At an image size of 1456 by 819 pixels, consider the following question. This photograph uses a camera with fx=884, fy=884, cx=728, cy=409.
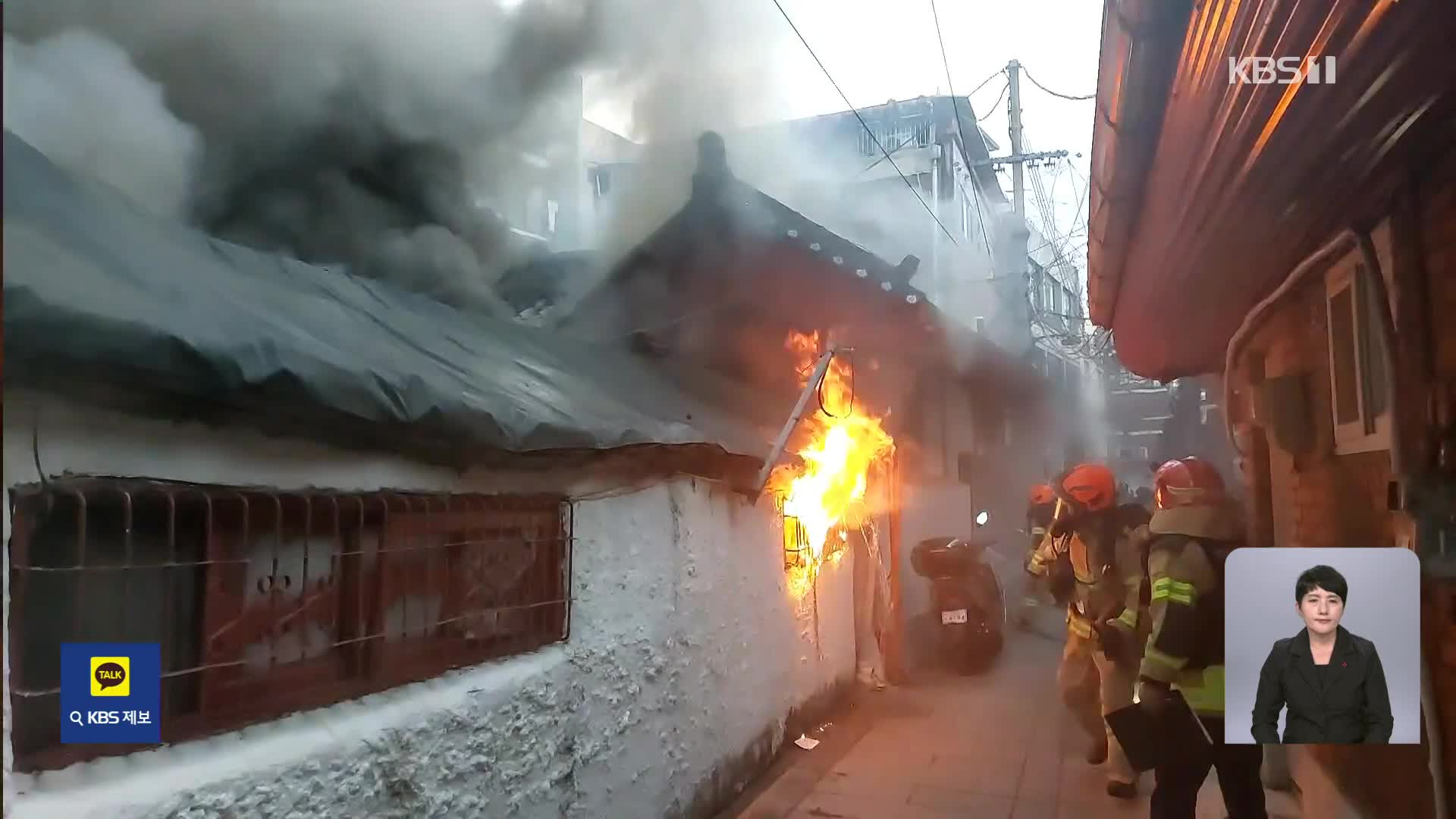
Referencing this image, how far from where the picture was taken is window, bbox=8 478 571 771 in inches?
58.4

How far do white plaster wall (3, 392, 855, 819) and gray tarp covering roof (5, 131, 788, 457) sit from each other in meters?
0.12

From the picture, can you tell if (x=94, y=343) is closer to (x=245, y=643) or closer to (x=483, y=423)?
(x=245, y=643)

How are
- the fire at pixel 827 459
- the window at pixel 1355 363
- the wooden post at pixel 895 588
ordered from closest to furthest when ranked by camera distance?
the window at pixel 1355 363
the fire at pixel 827 459
the wooden post at pixel 895 588

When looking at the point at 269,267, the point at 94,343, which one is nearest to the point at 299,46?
the point at 269,267

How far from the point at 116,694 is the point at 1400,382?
2.72 m

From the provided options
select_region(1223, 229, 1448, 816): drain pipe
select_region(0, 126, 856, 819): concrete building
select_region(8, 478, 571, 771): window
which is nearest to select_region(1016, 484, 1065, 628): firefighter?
select_region(0, 126, 856, 819): concrete building

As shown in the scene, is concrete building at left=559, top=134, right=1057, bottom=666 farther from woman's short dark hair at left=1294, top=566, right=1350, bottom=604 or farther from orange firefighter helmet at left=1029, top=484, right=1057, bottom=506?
woman's short dark hair at left=1294, top=566, right=1350, bottom=604

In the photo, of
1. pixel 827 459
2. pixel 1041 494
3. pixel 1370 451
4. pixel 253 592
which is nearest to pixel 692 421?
pixel 827 459

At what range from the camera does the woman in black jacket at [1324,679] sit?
2098 mm

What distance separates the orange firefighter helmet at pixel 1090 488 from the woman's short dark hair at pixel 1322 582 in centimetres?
101

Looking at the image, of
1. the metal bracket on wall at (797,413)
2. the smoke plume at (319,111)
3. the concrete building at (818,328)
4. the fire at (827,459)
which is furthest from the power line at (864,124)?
the metal bracket on wall at (797,413)

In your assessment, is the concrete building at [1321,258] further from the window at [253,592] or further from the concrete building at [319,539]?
the window at [253,592]

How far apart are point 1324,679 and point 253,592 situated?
8.08 ft

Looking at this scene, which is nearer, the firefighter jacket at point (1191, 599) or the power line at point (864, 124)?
the firefighter jacket at point (1191, 599)
